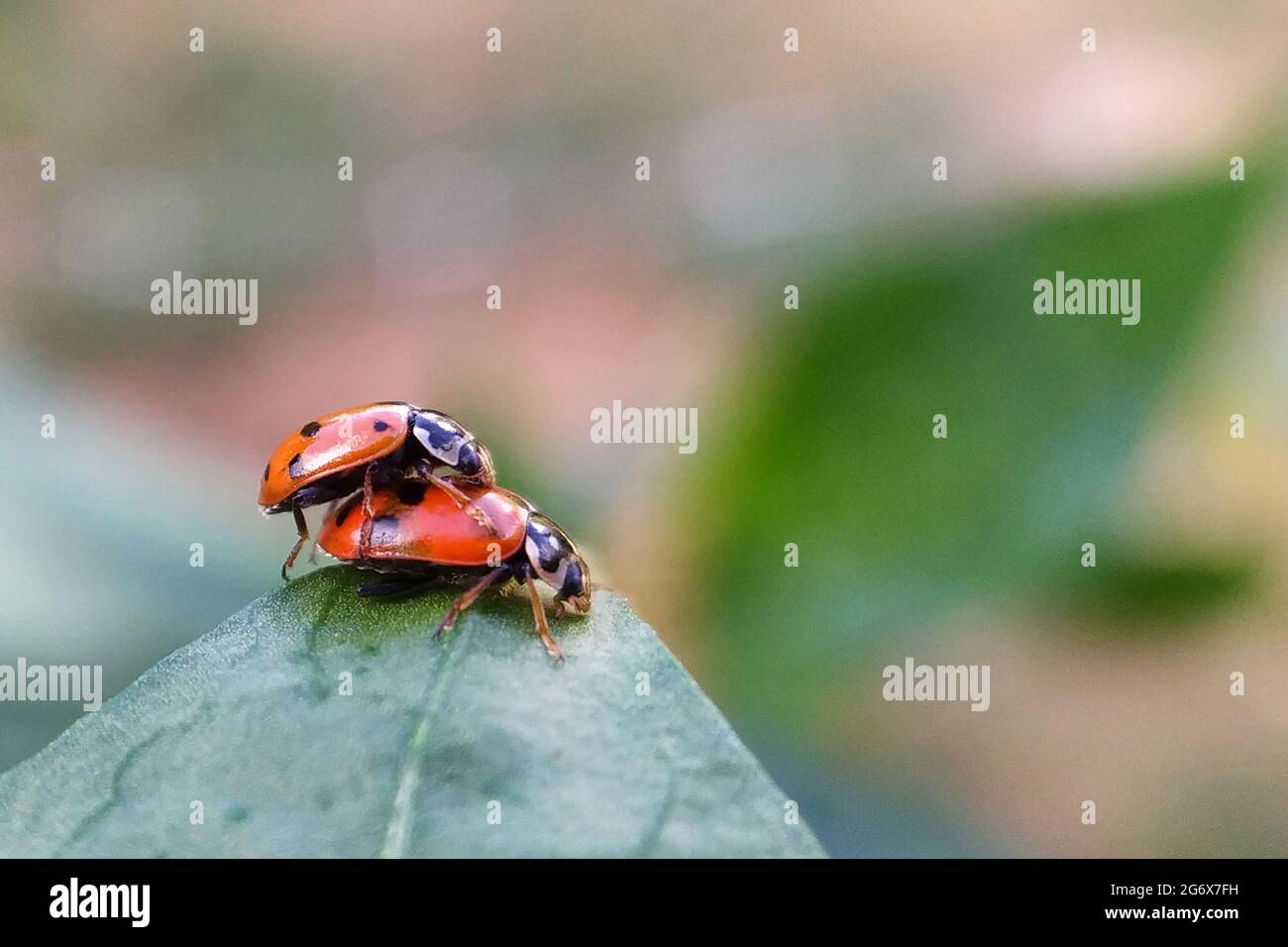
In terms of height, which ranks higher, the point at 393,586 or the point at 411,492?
the point at 411,492

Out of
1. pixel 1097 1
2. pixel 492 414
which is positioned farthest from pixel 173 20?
pixel 1097 1

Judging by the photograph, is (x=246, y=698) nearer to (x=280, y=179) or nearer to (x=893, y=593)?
(x=893, y=593)

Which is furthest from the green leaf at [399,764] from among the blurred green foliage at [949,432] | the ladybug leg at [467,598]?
the blurred green foliage at [949,432]

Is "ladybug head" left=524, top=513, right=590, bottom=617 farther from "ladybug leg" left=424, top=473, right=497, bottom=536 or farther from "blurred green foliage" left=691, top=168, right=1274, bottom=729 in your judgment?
"blurred green foliage" left=691, top=168, right=1274, bottom=729

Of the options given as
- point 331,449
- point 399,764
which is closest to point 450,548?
point 331,449

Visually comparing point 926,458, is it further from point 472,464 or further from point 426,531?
point 426,531

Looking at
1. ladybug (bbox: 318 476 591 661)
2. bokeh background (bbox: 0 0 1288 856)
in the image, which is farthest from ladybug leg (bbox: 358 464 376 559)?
bokeh background (bbox: 0 0 1288 856)
